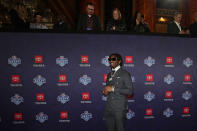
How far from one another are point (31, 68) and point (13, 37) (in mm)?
688

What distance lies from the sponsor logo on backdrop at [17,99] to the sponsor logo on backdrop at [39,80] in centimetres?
39

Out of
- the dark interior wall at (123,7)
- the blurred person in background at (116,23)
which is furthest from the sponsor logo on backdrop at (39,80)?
the dark interior wall at (123,7)

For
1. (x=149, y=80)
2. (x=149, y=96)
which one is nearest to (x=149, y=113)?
(x=149, y=96)

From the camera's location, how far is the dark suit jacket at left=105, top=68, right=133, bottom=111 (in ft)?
10.0

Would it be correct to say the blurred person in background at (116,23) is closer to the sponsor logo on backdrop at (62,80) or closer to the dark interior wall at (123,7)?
the sponsor logo on backdrop at (62,80)

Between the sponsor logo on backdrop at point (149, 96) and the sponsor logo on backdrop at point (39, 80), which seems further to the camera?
the sponsor logo on backdrop at point (149, 96)

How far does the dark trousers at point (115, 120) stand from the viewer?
304 cm

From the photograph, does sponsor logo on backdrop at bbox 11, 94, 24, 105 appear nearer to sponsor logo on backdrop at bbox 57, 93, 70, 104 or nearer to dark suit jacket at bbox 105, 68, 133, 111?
sponsor logo on backdrop at bbox 57, 93, 70, 104

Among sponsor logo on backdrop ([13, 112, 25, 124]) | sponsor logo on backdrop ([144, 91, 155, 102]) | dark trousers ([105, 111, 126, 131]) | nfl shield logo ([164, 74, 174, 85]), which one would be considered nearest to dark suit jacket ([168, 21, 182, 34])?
nfl shield logo ([164, 74, 174, 85])

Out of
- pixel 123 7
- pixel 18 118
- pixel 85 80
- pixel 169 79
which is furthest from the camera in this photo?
pixel 123 7

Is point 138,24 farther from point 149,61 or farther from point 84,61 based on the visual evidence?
point 84,61

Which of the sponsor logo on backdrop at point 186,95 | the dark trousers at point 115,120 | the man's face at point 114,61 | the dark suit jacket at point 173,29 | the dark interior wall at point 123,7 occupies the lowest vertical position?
the dark trousers at point 115,120

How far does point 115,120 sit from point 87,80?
1.26m

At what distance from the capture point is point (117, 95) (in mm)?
3105
